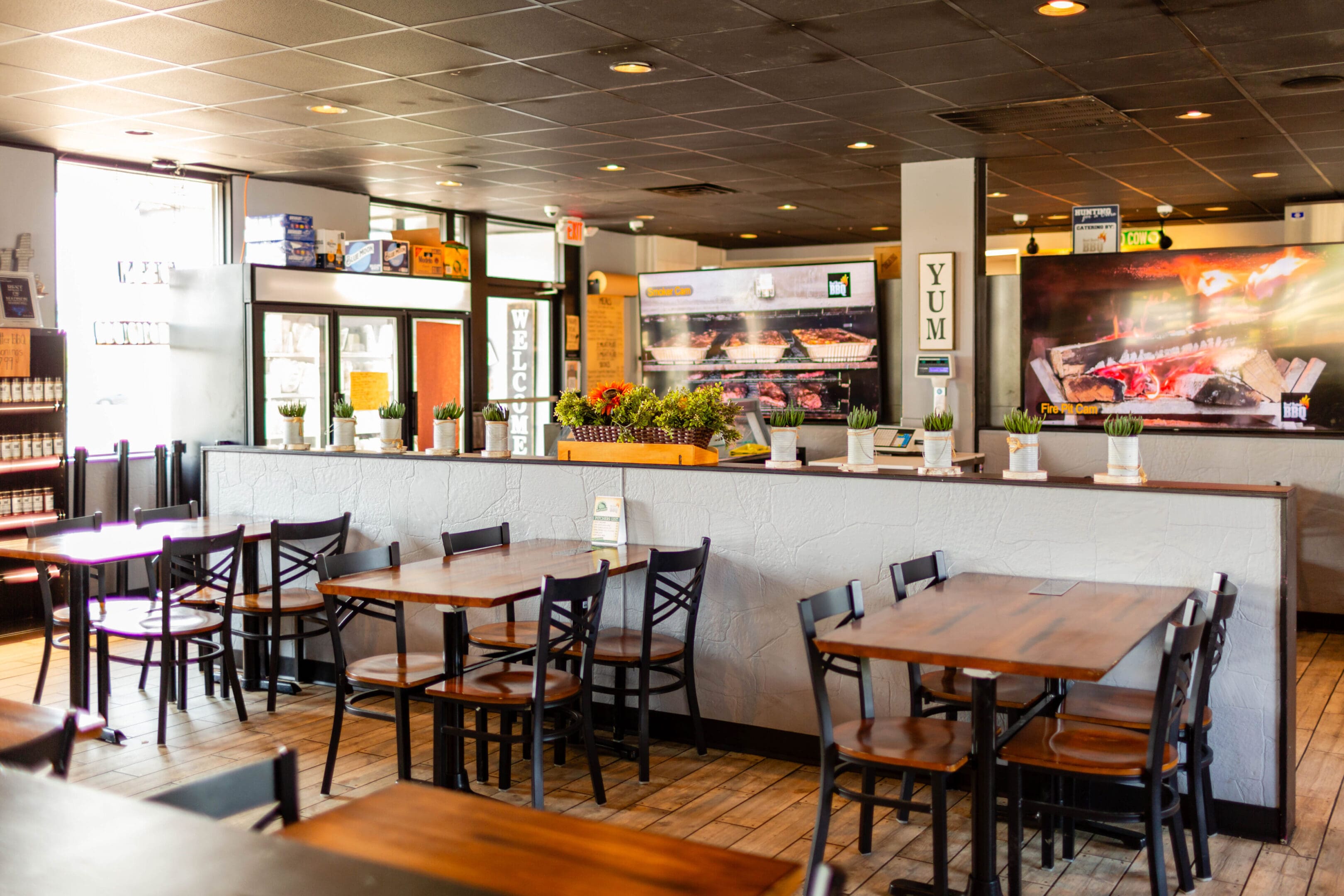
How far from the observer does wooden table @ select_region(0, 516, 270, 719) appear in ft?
15.5

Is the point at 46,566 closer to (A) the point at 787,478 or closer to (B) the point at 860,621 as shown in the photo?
(A) the point at 787,478

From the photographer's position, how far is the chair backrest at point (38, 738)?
2.08 meters

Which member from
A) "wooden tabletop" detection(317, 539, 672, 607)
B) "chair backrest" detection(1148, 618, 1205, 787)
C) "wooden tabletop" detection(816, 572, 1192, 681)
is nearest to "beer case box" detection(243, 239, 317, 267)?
"wooden tabletop" detection(317, 539, 672, 607)

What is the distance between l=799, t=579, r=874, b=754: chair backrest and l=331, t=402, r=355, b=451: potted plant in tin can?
323cm

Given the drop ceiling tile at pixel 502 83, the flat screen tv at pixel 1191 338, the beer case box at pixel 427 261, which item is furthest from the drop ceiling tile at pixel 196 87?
the flat screen tv at pixel 1191 338

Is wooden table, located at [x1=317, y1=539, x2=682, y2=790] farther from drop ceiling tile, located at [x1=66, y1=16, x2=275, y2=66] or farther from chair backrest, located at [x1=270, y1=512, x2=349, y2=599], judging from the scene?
drop ceiling tile, located at [x1=66, y1=16, x2=275, y2=66]

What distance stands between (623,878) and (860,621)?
1.97 metres

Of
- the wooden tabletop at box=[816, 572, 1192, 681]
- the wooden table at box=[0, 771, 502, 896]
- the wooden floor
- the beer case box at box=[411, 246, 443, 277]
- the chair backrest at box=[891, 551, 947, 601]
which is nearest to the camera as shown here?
the wooden table at box=[0, 771, 502, 896]

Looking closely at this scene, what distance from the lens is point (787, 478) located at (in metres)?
4.61

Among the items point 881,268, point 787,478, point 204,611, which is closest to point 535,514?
point 787,478

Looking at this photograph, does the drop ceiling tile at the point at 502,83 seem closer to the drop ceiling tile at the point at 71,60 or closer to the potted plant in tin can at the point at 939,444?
the drop ceiling tile at the point at 71,60

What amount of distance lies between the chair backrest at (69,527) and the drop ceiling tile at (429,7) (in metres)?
2.62

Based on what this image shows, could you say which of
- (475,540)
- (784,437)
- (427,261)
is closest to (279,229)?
(427,261)

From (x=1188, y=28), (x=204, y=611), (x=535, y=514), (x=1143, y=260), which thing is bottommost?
(x=204, y=611)
